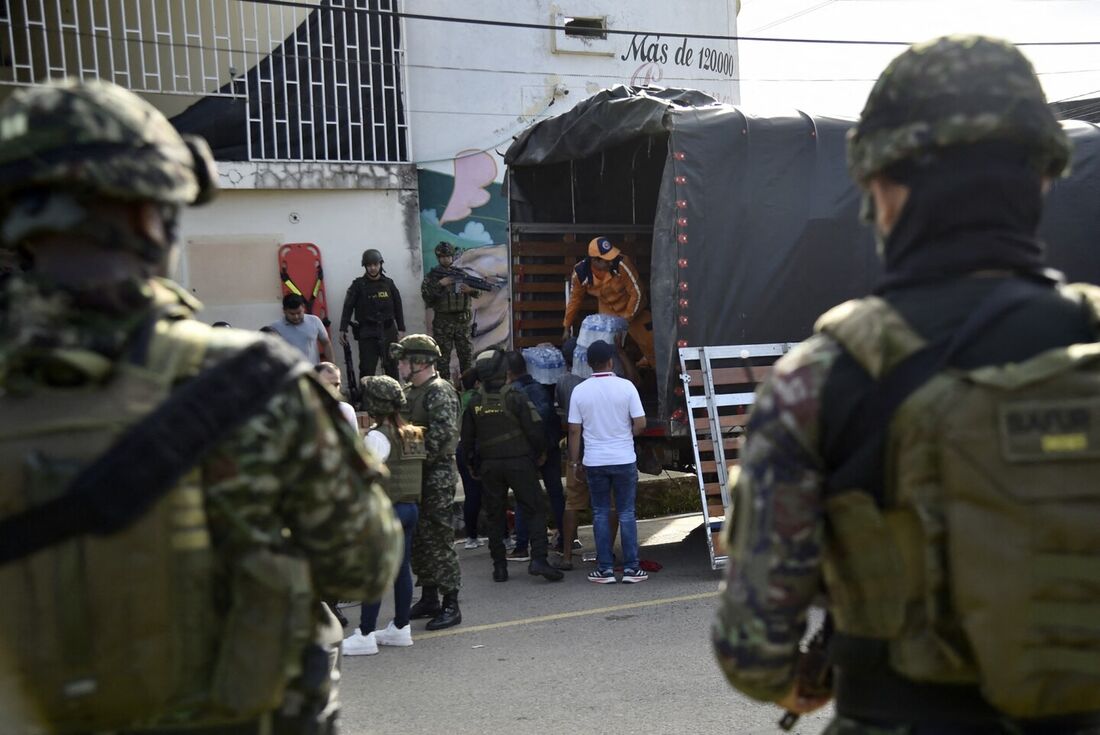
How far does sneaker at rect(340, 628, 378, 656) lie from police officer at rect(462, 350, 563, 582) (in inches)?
73.1

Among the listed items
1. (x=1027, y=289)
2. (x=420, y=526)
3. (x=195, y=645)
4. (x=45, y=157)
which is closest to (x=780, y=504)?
(x=1027, y=289)

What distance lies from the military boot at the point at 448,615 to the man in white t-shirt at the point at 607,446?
4.53 ft

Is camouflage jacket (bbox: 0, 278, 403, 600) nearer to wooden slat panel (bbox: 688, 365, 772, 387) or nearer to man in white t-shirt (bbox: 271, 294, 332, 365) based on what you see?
wooden slat panel (bbox: 688, 365, 772, 387)

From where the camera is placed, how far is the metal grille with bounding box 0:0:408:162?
44.5ft

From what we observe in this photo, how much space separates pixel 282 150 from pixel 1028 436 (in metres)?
13.2

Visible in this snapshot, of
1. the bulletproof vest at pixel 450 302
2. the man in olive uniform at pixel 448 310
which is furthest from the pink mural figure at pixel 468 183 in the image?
the bulletproof vest at pixel 450 302

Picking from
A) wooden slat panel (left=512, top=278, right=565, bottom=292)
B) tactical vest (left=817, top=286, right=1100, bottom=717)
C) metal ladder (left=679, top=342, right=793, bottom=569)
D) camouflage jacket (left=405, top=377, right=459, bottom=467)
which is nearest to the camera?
A: tactical vest (left=817, top=286, right=1100, bottom=717)

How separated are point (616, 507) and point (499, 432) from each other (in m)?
0.99

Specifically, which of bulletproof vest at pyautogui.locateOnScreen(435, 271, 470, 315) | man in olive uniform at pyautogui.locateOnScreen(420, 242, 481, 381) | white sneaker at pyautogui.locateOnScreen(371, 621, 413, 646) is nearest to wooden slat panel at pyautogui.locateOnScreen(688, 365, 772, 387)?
white sneaker at pyautogui.locateOnScreen(371, 621, 413, 646)

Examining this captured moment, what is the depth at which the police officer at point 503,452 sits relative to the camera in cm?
856

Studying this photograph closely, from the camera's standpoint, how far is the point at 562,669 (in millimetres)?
6219

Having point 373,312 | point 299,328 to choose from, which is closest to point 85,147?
point 299,328

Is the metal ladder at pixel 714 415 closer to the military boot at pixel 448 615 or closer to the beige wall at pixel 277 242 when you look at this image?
the military boot at pixel 448 615

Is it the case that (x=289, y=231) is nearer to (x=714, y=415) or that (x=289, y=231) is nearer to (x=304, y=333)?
(x=304, y=333)
